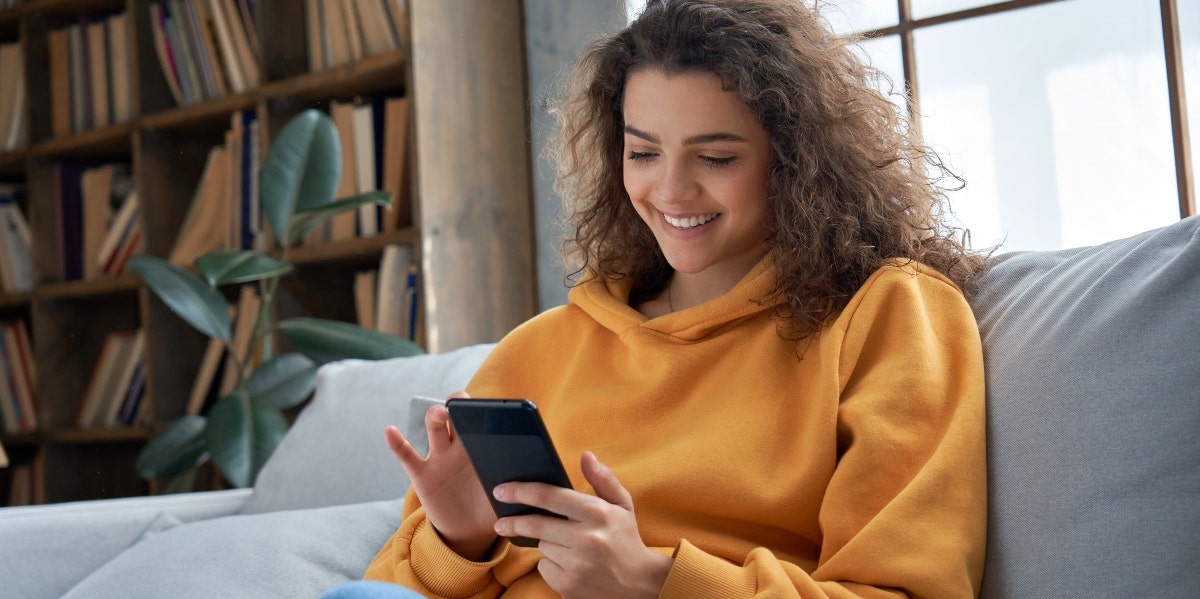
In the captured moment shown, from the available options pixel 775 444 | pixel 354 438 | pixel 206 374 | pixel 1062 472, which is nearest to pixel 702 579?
pixel 775 444

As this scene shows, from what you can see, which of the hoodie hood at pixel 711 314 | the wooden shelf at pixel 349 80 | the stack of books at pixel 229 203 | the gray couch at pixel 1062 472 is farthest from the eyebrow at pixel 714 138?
the stack of books at pixel 229 203

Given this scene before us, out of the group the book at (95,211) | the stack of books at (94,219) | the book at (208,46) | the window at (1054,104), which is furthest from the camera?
the book at (95,211)

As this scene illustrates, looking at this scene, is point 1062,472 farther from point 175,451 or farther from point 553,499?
point 175,451

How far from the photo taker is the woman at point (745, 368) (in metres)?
0.92

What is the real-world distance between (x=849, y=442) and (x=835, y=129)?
350mm

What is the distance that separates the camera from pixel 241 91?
282 centimetres

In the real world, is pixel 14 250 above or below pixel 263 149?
below

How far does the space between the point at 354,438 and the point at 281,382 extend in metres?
0.93

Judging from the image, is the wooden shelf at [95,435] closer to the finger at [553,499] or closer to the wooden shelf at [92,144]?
the wooden shelf at [92,144]

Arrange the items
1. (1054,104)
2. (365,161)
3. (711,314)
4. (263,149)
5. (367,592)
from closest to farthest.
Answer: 1. (367,592)
2. (711,314)
3. (1054,104)
4. (365,161)
5. (263,149)

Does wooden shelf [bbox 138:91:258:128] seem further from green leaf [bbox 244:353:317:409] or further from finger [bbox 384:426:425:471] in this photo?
finger [bbox 384:426:425:471]

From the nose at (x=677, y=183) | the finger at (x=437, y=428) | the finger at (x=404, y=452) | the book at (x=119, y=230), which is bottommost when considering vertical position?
the finger at (x=404, y=452)

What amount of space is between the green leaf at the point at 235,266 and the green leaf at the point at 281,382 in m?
0.21

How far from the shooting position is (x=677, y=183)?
3.81ft
